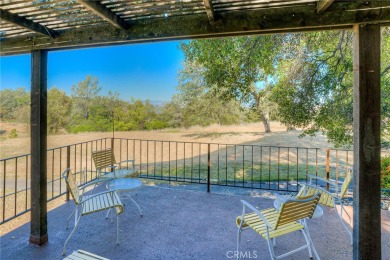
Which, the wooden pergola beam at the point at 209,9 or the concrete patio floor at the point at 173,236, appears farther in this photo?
the concrete patio floor at the point at 173,236

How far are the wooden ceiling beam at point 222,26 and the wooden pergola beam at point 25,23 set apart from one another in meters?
0.08

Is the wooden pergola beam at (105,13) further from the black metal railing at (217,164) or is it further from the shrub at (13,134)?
the shrub at (13,134)

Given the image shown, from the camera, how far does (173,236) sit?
103 inches

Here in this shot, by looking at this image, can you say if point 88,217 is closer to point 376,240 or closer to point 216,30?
point 216,30

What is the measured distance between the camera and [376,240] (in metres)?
1.69

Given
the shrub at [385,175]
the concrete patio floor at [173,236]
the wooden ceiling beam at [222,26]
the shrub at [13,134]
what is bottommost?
the concrete patio floor at [173,236]

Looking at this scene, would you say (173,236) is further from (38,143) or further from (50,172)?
(50,172)

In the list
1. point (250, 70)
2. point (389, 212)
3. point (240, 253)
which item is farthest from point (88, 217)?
point (389, 212)

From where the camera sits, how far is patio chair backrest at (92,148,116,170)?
12.4 ft

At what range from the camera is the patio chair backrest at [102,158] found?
3789 millimetres

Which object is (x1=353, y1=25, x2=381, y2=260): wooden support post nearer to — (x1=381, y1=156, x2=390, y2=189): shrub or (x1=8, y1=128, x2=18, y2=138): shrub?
(x1=381, y1=156, x2=390, y2=189): shrub

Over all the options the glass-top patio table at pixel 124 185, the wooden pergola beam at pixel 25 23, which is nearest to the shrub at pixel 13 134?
the glass-top patio table at pixel 124 185

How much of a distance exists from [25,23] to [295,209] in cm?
282

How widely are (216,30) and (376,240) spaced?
203cm
